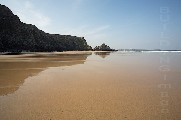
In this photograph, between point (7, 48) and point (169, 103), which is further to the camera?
point (7, 48)

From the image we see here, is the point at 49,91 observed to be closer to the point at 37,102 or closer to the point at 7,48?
the point at 37,102

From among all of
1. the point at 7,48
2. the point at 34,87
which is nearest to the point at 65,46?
the point at 7,48

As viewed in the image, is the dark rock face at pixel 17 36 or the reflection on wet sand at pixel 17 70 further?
the dark rock face at pixel 17 36

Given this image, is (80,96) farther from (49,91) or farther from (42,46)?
(42,46)

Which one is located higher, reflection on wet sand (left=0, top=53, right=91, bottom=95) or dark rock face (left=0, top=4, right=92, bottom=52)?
dark rock face (left=0, top=4, right=92, bottom=52)

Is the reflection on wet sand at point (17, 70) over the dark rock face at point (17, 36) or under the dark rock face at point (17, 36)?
under

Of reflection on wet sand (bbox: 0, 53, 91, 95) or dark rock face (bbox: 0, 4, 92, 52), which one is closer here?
reflection on wet sand (bbox: 0, 53, 91, 95)

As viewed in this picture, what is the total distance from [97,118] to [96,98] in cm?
176

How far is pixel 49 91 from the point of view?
7.61 meters

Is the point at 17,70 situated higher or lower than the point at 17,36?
lower

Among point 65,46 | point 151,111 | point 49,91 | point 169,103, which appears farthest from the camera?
point 65,46

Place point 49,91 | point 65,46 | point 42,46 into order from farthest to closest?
1. point 65,46
2. point 42,46
3. point 49,91

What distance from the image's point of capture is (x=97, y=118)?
485cm

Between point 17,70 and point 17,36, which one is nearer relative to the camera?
point 17,70
